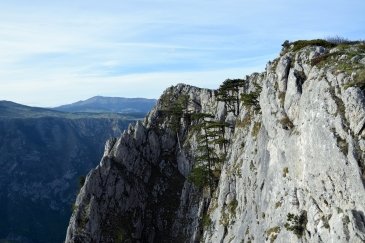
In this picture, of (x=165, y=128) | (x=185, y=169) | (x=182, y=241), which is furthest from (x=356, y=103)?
(x=165, y=128)

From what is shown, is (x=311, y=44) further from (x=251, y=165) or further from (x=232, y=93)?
(x=232, y=93)

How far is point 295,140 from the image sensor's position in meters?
50.2

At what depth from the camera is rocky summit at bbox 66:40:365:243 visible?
41.2 meters

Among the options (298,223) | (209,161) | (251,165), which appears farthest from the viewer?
(209,161)

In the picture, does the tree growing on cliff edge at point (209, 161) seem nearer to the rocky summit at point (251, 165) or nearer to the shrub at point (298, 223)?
the rocky summit at point (251, 165)

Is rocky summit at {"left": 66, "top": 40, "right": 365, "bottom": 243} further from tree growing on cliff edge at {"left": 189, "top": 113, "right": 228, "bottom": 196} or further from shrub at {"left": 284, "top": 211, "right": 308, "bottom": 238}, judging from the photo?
tree growing on cliff edge at {"left": 189, "top": 113, "right": 228, "bottom": 196}

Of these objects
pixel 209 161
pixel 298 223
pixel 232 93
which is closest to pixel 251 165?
pixel 298 223

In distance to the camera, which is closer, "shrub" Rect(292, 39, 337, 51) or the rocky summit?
the rocky summit

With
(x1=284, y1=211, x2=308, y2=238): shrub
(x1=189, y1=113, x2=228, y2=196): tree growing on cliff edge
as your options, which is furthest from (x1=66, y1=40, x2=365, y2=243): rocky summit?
(x1=189, y1=113, x2=228, y2=196): tree growing on cliff edge

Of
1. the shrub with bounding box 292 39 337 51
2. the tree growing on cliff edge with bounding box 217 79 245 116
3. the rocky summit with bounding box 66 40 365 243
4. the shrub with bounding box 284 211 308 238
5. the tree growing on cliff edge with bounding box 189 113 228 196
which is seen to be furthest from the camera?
the tree growing on cliff edge with bounding box 217 79 245 116

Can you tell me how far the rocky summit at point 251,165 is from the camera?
41.2 meters

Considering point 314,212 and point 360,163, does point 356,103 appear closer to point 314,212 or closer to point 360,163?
point 360,163

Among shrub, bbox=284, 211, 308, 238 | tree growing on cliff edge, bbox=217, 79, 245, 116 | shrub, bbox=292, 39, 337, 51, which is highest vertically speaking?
shrub, bbox=292, 39, 337, 51

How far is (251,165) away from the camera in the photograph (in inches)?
2621
